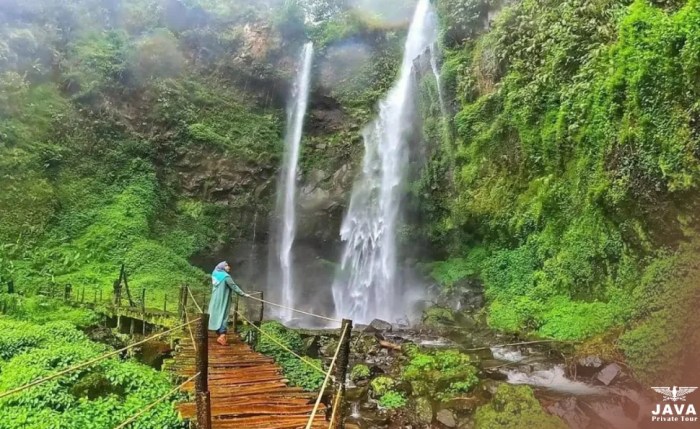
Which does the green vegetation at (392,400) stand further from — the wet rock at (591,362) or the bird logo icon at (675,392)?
the bird logo icon at (675,392)

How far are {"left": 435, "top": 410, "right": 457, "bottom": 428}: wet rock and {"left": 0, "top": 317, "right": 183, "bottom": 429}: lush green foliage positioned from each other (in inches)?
157

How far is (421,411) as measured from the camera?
8.02m

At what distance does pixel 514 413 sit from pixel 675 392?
8.09 ft

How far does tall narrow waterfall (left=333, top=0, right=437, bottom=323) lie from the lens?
18297 millimetres

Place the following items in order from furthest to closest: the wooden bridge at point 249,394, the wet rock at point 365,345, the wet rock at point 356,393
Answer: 1. the wet rock at point 365,345
2. the wet rock at point 356,393
3. the wooden bridge at point 249,394

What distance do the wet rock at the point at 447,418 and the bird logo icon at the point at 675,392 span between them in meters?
3.08

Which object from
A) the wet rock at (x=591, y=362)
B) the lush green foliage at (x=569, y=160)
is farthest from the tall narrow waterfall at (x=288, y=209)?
the wet rock at (x=591, y=362)

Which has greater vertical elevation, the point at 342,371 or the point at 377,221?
the point at 377,221

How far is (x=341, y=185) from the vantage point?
66.1 feet

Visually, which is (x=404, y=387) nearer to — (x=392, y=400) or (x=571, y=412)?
(x=392, y=400)

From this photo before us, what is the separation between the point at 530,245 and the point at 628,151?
4.42 metres

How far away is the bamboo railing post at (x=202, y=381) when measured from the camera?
177 inches

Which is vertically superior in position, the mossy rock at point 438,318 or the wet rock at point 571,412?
the mossy rock at point 438,318

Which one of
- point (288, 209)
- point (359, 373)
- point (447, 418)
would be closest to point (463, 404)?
point (447, 418)
